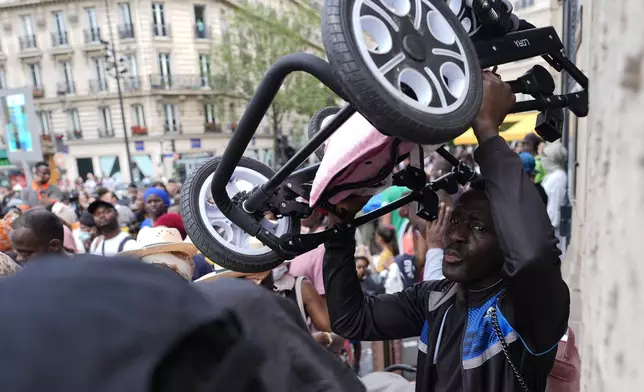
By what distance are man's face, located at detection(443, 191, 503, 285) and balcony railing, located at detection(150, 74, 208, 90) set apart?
32.7 m

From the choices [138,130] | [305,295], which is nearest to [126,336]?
[305,295]

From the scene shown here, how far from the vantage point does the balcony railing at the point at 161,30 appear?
103 ft

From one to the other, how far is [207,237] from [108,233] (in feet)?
10.8

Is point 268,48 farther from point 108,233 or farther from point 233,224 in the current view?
point 233,224

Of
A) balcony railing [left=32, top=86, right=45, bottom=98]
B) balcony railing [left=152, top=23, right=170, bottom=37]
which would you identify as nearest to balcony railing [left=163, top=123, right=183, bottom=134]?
balcony railing [left=152, top=23, right=170, bottom=37]

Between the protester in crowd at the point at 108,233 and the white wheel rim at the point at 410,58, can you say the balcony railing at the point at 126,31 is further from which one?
the white wheel rim at the point at 410,58

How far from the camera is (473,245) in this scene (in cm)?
154

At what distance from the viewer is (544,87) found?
54.9 inches

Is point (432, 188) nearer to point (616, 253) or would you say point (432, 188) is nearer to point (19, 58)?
point (616, 253)

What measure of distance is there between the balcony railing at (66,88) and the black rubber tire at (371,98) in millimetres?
36617

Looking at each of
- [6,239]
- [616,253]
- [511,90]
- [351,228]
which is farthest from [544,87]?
[6,239]

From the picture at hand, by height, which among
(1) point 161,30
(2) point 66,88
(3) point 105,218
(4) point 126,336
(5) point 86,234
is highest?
(1) point 161,30

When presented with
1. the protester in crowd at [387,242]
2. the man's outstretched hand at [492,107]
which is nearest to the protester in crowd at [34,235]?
the man's outstretched hand at [492,107]

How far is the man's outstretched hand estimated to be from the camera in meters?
1.27
